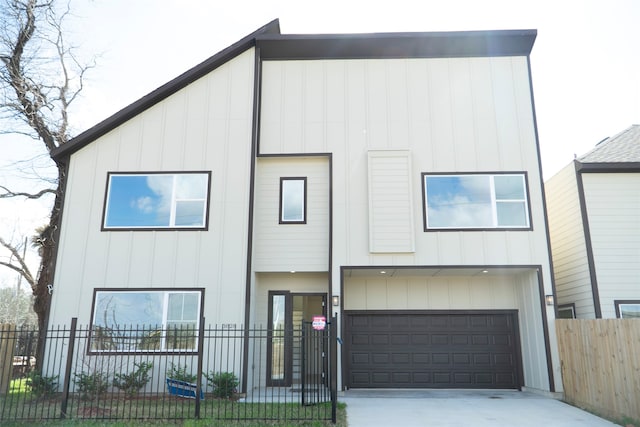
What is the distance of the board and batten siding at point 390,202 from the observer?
36.1ft

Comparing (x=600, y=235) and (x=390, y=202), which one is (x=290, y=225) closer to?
(x=390, y=202)

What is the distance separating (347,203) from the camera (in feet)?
37.5

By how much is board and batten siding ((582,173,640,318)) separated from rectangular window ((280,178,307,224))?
690 centimetres

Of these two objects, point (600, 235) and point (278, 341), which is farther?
point (278, 341)

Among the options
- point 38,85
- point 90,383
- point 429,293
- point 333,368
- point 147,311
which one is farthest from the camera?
point 38,85

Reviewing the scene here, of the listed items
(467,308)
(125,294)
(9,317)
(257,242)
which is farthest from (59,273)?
(9,317)

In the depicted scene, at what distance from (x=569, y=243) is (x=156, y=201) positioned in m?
10.3

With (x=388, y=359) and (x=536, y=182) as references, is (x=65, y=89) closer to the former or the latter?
(x=388, y=359)

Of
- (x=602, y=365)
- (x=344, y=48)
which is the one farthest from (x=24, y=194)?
(x=602, y=365)

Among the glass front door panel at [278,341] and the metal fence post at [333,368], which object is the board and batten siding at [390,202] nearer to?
the glass front door panel at [278,341]

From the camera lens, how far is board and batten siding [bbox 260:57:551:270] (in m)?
11.1

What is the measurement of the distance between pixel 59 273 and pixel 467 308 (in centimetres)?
983

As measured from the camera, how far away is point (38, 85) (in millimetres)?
15039

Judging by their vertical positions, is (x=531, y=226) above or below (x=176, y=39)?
below
